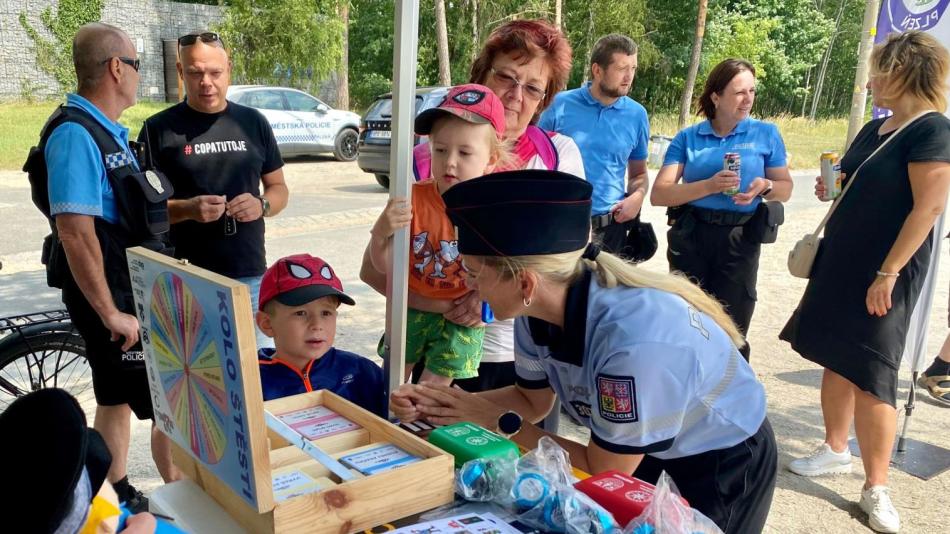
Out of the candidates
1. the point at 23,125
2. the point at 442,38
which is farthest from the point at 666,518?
the point at 23,125

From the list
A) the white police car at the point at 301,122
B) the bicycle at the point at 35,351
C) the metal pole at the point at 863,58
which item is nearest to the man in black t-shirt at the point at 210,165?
the bicycle at the point at 35,351

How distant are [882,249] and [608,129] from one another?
1.59 meters

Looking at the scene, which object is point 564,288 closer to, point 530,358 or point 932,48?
point 530,358

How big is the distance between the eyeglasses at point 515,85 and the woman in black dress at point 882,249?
146 centimetres

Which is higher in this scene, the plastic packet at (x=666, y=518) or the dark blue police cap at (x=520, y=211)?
the dark blue police cap at (x=520, y=211)

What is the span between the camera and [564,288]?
173cm

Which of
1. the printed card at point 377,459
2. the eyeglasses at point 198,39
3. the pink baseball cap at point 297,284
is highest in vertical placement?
the eyeglasses at point 198,39

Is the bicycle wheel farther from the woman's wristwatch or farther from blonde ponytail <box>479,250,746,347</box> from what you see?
blonde ponytail <box>479,250,746,347</box>

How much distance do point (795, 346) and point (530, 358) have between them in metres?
1.99

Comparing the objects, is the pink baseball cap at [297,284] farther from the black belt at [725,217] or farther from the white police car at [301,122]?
the white police car at [301,122]

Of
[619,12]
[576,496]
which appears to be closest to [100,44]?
[576,496]

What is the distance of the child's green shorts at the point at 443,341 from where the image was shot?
94.7 inches

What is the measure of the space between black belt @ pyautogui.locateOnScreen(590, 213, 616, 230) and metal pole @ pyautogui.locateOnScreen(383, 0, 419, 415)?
2.22 metres

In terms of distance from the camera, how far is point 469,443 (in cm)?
153
